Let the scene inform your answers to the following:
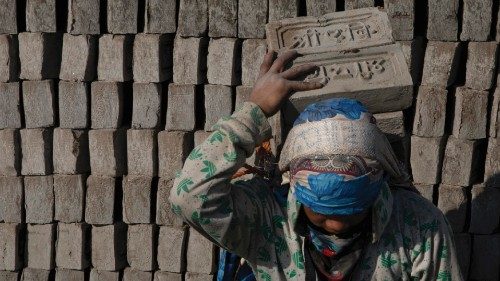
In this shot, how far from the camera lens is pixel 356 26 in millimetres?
3314

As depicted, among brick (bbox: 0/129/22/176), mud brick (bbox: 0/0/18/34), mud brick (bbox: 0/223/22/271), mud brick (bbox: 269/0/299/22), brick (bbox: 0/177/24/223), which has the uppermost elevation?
mud brick (bbox: 269/0/299/22)

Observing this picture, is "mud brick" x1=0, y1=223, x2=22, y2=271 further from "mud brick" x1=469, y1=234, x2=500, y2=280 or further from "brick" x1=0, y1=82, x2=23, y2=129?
"mud brick" x1=469, y1=234, x2=500, y2=280

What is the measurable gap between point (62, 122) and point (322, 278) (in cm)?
234

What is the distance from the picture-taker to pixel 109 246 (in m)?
4.90

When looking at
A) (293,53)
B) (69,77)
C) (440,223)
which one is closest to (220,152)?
(293,53)

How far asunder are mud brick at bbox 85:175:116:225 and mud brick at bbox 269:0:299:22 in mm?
1253

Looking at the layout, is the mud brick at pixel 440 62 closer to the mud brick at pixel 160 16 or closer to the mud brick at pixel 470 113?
the mud brick at pixel 470 113

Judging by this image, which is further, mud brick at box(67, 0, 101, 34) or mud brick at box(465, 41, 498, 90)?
mud brick at box(67, 0, 101, 34)

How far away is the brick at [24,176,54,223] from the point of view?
4.89m

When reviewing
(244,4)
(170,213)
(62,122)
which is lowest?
(170,213)

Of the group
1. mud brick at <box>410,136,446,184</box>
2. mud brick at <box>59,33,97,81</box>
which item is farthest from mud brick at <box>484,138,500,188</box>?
mud brick at <box>59,33,97,81</box>

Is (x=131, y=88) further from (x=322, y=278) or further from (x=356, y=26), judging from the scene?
(x=322, y=278)

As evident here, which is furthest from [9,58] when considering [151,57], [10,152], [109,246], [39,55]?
[109,246]

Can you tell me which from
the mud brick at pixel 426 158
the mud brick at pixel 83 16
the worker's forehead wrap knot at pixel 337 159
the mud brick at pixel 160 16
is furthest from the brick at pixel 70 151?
the worker's forehead wrap knot at pixel 337 159
